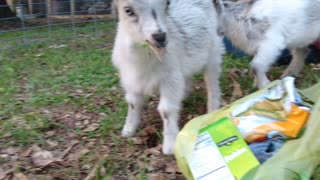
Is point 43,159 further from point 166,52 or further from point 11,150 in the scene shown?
point 166,52

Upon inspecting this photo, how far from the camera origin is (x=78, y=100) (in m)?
4.15

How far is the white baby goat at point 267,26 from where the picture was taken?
4.18 m

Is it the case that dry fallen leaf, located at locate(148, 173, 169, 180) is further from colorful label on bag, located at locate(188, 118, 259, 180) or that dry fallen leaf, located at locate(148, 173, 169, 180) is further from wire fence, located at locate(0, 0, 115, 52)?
wire fence, located at locate(0, 0, 115, 52)

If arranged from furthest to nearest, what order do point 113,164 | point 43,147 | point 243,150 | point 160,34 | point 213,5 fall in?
1. point 213,5
2. point 43,147
3. point 113,164
4. point 160,34
5. point 243,150

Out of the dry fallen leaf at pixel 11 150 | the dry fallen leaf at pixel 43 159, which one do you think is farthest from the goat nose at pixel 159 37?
the dry fallen leaf at pixel 11 150

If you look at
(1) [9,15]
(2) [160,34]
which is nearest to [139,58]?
(2) [160,34]

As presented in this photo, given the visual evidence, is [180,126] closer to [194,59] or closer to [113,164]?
[194,59]

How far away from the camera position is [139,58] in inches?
124

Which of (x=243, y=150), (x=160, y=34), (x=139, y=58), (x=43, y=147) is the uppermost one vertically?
(x=160, y=34)

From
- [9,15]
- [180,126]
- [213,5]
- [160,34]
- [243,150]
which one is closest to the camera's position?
[243,150]

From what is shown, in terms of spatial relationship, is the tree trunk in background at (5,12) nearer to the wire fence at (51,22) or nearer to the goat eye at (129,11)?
the wire fence at (51,22)

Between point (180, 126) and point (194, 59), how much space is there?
54 centimetres

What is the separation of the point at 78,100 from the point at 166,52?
4.11ft

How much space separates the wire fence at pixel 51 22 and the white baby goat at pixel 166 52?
2.95m
